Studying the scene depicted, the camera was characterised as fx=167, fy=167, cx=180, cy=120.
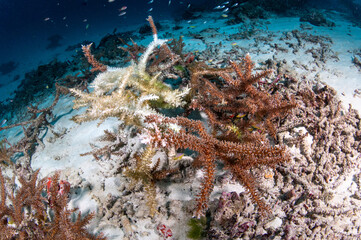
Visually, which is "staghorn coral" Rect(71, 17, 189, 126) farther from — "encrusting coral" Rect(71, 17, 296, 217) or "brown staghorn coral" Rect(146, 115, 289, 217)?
"brown staghorn coral" Rect(146, 115, 289, 217)

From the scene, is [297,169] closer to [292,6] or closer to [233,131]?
[233,131]

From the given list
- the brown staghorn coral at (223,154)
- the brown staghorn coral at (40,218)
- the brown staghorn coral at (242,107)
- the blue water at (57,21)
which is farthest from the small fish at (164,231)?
the blue water at (57,21)

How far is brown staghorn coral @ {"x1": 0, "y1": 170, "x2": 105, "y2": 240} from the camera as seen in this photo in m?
2.12

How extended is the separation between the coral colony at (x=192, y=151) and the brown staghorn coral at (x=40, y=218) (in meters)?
0.01

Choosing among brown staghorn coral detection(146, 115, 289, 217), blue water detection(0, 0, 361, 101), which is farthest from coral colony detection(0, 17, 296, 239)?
blue water detection(0, 0, 361, 101)

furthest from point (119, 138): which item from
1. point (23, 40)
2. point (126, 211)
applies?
point (23, 40)

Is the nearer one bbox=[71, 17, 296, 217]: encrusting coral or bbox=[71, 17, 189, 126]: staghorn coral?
bbox=[71, 17, 296, 217]: encrusting coral

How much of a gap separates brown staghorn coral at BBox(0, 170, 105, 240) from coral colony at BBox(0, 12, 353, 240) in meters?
0.01

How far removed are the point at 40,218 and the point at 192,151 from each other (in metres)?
2.46

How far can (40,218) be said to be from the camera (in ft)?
8.05

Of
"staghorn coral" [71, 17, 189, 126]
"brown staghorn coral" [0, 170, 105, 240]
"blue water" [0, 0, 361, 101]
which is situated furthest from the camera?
"blue water" [0, 0, 361, 101]

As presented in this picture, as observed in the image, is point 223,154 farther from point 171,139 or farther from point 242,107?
point 242,107

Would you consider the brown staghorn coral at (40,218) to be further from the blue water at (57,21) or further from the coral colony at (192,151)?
the blue water at (57,21)

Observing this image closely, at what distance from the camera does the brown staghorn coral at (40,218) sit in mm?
2121
